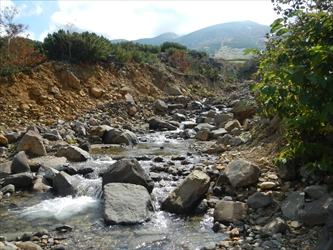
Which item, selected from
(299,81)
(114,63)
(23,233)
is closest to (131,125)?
(114,63)

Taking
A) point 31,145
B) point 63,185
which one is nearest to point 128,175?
point 63,185

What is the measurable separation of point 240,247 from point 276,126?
442 centimetres

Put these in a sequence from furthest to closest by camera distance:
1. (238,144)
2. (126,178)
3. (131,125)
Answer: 1. (131,125)
2. (238,144)
3. (126,178)

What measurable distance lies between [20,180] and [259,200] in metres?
5.58

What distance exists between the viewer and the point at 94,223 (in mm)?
5469

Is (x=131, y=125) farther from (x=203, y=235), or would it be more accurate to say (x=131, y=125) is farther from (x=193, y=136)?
(x=203, y=235)

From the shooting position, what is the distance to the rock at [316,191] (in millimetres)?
4835

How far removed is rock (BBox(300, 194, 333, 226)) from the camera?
14.3 ft

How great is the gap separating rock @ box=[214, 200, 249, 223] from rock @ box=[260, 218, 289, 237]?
1.94 feet

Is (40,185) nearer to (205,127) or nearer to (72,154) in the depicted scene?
(72,154)

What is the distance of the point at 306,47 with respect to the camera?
3914mm

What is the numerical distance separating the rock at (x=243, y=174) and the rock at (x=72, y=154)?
5.14 metres

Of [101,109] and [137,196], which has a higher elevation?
[101,109]

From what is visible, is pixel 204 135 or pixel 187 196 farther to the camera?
pixel 204 135
